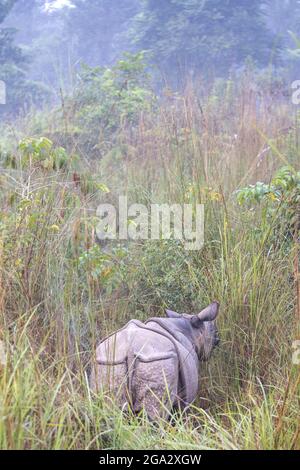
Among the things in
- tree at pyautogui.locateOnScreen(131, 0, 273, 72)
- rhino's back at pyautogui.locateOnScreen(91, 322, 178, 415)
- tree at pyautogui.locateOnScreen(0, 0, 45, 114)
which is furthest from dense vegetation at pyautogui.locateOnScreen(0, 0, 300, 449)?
tree at pyautogui.locateOnScreen(131, 0, 273, 72)

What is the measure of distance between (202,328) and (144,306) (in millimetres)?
899

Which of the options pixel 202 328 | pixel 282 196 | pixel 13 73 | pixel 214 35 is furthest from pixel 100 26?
pixel 202 328

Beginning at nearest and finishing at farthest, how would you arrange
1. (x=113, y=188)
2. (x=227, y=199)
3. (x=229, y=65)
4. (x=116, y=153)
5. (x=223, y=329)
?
(x=223, y=329), (x=227, y=199), (x=113, y=188), (x=116, y=153), (x=229, y=65)

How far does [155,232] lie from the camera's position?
5766 mm

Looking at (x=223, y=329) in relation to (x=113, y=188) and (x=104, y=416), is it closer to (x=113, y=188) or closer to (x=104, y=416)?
(x=104, y=416)

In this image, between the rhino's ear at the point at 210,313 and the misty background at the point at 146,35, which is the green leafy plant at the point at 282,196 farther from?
the misty background at the point at 146,35

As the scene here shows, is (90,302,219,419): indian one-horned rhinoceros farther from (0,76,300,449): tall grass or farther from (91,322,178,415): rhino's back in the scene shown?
(0,76,300,449): tall grass

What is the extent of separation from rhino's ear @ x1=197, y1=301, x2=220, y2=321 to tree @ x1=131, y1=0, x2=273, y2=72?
1396cm

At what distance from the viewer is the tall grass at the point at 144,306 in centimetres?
329

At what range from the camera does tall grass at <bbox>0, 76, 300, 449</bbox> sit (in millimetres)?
3293

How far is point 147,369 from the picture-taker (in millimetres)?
3852
